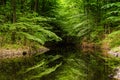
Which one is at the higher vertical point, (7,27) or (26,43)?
(7,27)

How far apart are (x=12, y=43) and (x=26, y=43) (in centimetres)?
200

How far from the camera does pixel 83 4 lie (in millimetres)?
47406

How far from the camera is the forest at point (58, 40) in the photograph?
1822cm

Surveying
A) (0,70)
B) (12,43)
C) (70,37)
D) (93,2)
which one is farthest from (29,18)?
(70,37)

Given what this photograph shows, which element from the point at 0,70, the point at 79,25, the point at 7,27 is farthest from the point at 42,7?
the point at 0,70

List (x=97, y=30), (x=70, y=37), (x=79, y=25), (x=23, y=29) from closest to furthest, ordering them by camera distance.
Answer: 1. (x=23, y=29)
2. (x=97, y=30)
3. (x=79, y=25)
4. (x=70, y=37)

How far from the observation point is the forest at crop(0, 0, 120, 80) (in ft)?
59.8

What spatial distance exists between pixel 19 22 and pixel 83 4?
1997cm

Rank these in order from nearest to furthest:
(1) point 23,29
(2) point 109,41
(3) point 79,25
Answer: (1) point 23,29 < (2) point 109,41 < (3) point 79,25

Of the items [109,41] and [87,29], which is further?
[87,29]

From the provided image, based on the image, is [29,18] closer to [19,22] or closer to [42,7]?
[19,22]

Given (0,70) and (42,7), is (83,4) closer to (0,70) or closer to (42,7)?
(42,7)

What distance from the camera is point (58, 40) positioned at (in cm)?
3809

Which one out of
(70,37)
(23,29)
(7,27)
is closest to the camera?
(7,27)
